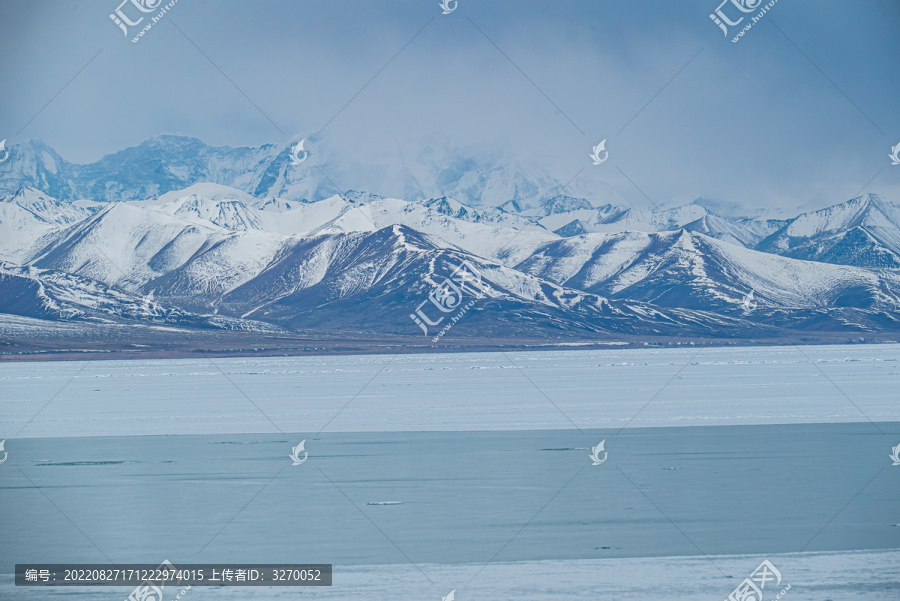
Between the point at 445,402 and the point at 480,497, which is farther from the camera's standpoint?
the point at 445,402

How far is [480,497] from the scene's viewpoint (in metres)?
21.3

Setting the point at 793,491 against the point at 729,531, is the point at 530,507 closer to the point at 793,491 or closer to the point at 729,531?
the point at 729,531

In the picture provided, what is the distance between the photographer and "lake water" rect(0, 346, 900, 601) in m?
15.9

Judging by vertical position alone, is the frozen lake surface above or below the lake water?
above

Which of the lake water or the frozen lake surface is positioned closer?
the lake water

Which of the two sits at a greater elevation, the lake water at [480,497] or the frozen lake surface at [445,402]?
the frozen lake surface at [445,402]

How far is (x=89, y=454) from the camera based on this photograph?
2911 centimetres

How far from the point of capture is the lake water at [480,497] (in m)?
15.9

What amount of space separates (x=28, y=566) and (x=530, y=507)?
9144 mm

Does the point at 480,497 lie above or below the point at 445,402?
below

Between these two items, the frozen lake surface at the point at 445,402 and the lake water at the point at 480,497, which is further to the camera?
the frozen lake surface at the point at 445,402

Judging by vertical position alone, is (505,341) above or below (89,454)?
above

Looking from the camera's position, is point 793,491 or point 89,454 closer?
point 793,491

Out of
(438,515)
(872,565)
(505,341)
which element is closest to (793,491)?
(872,565)
